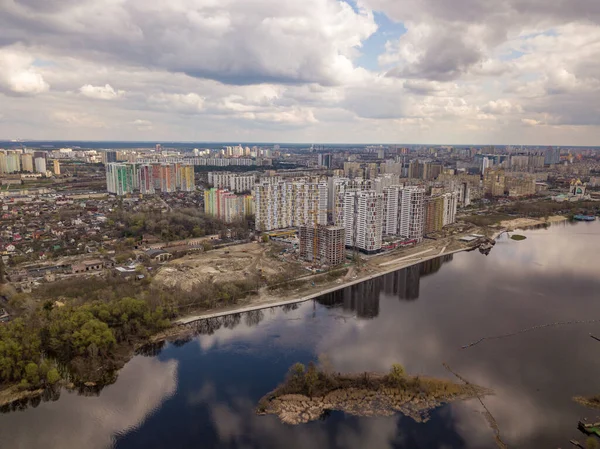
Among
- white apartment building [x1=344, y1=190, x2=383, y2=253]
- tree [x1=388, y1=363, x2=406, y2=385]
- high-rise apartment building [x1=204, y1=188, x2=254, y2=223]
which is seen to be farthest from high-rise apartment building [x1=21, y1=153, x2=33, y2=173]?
tree [x1=388, y1=363, x2=406, y2=385]

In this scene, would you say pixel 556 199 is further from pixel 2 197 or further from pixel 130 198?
pixel 2 197

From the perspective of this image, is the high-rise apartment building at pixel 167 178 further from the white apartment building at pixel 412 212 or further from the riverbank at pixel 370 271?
the riverbank at pixel 370 271

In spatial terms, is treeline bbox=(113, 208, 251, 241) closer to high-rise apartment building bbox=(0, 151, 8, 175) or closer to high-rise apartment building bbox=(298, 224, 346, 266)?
high-rise apartment building bbox=(298, 224, 346, 266)

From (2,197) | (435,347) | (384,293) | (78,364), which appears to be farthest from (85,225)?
(435,347)

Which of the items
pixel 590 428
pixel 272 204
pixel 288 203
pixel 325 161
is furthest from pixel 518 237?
pixel 325 161

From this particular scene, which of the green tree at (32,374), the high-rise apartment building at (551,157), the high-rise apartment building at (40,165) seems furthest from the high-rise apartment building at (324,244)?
the high-rise apartment building at (551,157)

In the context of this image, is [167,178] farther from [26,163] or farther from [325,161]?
[325,161]

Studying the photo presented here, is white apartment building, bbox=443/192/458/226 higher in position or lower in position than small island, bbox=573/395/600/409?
higher

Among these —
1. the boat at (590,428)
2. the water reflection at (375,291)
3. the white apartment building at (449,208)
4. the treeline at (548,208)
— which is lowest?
the boat at (590,428)
